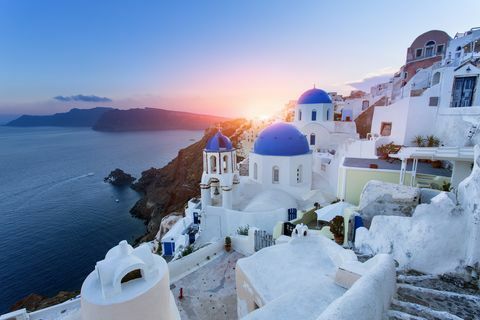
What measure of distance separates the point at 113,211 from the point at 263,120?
30.8 metres

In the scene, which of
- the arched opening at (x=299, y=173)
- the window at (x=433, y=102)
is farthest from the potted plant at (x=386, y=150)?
the arched opening at (x=299, y=173)

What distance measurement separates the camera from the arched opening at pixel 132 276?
190 inches

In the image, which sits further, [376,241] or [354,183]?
[354,183]

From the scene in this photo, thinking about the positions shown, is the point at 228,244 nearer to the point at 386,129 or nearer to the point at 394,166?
the point at 394,166

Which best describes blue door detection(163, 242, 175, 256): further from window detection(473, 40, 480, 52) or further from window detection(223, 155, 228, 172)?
window detection(473, 40, 480, 52)

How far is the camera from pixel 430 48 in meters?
27.9

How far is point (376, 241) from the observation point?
266 inches

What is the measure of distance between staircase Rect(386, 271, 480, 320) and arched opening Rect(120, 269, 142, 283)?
4.55 meters

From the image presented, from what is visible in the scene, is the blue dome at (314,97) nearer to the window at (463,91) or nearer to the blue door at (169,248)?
the window at (463,91)

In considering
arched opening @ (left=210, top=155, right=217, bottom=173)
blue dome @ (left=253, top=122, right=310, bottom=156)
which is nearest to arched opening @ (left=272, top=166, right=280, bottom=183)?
blue dome @ (left=253, top=122, right=310, bottom=156)

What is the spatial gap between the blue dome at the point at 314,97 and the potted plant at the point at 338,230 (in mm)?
18115

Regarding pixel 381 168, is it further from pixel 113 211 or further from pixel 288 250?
pixel 113 211

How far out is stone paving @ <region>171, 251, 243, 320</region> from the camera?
8.29 meters

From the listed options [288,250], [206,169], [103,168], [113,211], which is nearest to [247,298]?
[288,250]
